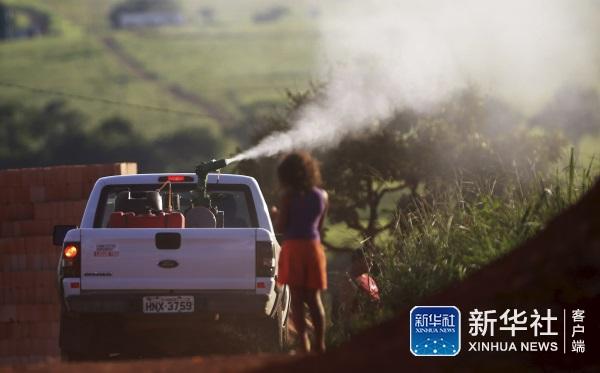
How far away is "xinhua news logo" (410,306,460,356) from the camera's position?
10.3 metres

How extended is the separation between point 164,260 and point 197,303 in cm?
46

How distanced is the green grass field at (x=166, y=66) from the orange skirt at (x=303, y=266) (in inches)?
4166

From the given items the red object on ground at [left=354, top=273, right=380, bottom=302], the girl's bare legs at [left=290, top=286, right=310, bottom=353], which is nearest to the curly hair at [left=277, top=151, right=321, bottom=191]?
the girl's bare legs at [left=290, top=286, right=310, bottom=353]

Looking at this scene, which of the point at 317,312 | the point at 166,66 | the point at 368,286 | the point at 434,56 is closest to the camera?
the point at 317,312

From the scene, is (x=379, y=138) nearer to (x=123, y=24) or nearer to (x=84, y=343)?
(x=84, y=343)

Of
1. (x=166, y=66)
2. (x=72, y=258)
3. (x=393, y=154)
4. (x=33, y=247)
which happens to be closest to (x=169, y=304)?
(x=72, y=258)

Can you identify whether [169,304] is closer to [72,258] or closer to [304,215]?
[72,258]

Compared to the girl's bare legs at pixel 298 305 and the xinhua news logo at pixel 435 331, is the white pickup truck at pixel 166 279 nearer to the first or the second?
the girl's bare legs at pixel 298 305

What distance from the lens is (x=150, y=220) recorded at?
42.5 ft

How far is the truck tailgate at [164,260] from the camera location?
12.0m

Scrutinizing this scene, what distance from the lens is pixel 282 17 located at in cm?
19500

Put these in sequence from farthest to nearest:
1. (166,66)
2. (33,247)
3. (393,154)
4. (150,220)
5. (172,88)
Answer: (166,66)
(172,88)
(393,154)
(33,247)
(150,220)

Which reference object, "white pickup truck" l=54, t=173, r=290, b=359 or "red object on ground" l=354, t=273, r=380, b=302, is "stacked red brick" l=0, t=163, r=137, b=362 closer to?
"red object on ground" l=354, t=273, r=380, b=302

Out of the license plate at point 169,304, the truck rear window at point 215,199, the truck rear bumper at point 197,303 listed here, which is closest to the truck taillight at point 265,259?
the truck rear bumper at point 197,303
